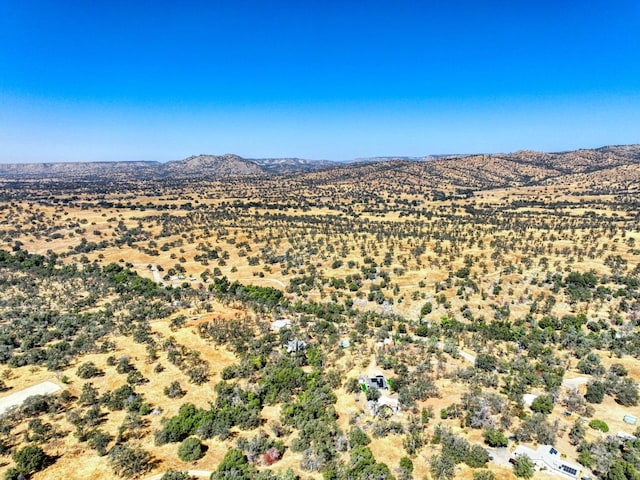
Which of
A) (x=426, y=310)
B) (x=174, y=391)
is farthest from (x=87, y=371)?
(x=426, y=310)

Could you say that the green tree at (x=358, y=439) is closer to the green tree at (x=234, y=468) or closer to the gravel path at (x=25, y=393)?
the green tree at (x=234, y=468)

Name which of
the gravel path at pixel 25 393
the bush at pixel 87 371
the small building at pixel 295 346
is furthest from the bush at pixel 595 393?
the gravel path at pixel 25 393

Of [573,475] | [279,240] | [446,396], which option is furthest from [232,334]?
[279,240]

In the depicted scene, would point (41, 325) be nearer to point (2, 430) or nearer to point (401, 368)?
point (2, 430)

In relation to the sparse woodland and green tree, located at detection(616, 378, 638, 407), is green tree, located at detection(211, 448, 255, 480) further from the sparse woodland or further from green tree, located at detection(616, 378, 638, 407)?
green tree, located at detection(616, 378, 638, 407)

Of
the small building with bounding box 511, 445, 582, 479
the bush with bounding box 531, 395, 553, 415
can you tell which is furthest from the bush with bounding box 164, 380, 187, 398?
the bush with bounding box 531, 395, 553, 415

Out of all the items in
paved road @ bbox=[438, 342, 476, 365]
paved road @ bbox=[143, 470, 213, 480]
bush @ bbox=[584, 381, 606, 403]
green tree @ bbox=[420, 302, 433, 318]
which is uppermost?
paved road @ bbox=[143, 470, 213, 480]

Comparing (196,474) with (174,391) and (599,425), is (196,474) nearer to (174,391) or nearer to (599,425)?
(174,391)
